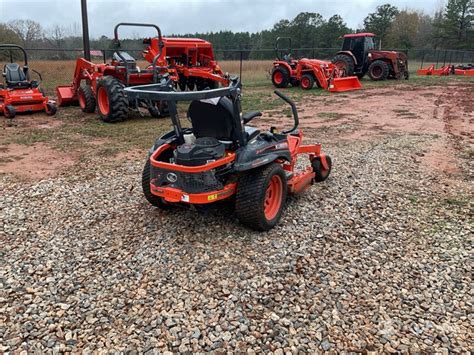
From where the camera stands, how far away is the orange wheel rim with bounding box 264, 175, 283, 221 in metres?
4.39

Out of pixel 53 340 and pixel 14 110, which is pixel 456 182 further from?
pixel 14 110

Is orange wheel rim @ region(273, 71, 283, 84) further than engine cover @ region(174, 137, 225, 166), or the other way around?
orange wheel rim @ region(273, 71, 283, 84)

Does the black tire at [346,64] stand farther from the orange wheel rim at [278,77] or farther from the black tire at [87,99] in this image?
the black tire at [87,99]

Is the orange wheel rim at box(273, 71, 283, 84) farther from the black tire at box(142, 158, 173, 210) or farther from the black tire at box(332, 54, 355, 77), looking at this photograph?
the black tire at box(142, 158, 173, 210)

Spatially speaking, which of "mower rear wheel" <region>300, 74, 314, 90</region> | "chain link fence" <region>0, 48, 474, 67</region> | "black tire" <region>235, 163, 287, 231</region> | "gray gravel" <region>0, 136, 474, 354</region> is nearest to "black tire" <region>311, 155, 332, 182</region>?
"gray gravel" <region>0, 136, 474, 354</region>

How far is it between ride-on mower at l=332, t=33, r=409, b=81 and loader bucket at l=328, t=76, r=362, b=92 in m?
2.60

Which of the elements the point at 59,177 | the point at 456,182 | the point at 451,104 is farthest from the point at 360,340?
the point at 451,104

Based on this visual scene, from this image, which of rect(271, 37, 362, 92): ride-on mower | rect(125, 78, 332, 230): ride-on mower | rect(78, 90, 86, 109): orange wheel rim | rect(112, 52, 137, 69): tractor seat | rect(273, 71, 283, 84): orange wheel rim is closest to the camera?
rect(125, 78, 332, 230): ride-on mower

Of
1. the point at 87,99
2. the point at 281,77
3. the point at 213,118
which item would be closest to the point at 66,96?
the point at 87,99

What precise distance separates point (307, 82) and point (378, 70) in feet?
17.8

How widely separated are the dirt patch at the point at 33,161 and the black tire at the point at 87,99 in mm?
3341

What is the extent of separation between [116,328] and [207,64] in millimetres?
10335

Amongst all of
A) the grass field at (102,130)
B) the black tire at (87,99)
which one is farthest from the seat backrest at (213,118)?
the black tire at (87,99)

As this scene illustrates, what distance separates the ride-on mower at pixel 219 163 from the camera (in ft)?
12.7
